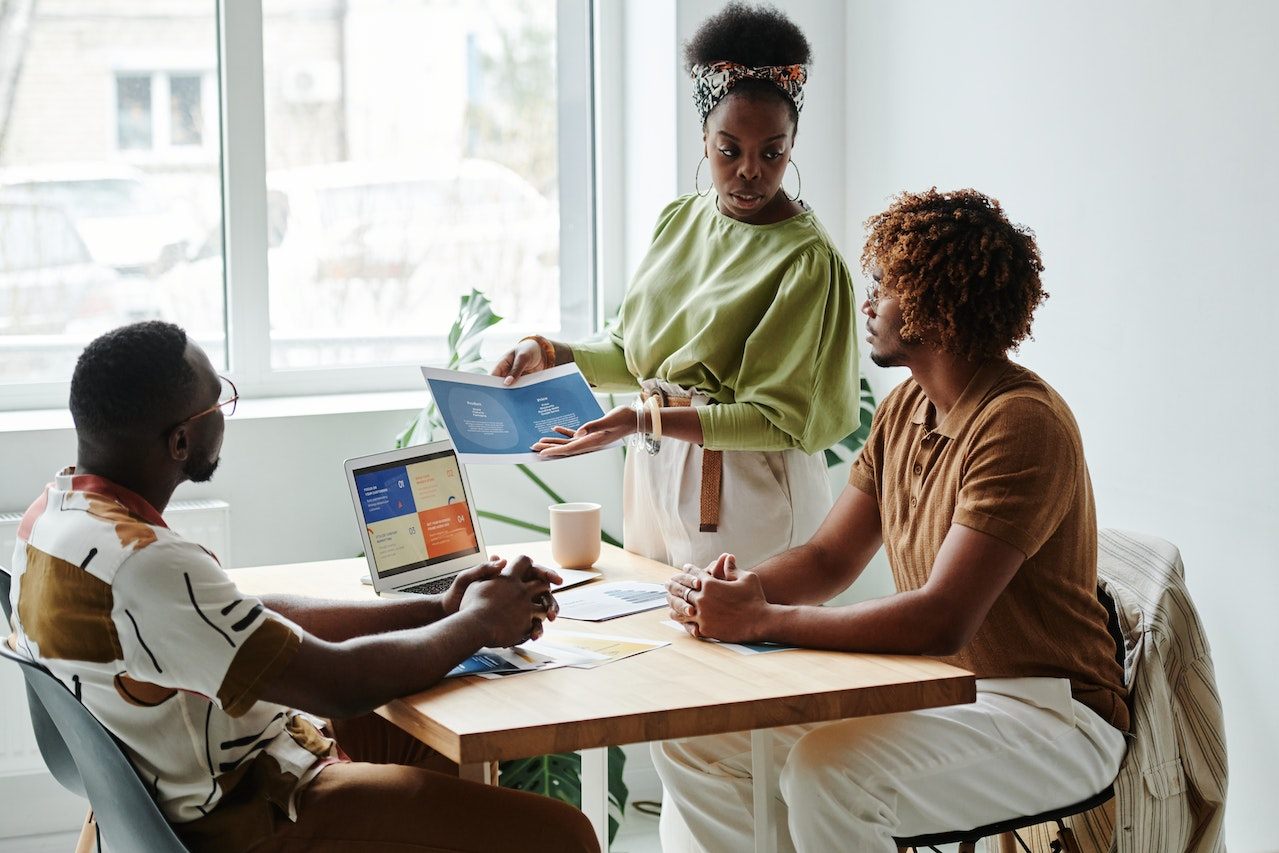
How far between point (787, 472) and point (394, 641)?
941 mm

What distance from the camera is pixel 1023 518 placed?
1703 mm

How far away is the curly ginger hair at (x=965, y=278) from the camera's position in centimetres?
184

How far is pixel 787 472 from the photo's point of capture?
2287 mm

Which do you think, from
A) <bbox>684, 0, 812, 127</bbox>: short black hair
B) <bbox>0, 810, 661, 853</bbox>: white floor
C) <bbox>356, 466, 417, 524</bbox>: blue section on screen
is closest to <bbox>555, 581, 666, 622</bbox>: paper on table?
<bbox>356, 466, 417, 524</bbox>: blue section on screen

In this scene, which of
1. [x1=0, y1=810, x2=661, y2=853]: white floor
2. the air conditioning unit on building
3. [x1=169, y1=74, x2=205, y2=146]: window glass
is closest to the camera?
[x1=0, y1=810, x2=661, y2=853]: white floor

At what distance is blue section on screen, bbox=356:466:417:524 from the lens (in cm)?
203

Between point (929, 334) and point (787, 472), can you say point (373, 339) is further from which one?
point (929, 334)

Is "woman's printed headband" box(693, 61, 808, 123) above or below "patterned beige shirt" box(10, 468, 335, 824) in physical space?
above

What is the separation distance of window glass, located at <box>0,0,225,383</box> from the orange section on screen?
1524mm

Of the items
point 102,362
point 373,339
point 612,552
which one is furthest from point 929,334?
point 373,339

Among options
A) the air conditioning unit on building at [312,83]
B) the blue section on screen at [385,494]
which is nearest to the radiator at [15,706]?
the blue section on screen at [385,494]

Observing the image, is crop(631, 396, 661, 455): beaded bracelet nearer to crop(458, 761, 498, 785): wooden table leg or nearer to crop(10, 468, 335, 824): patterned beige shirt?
crop(458, 761, 498, 785): wooden table leg

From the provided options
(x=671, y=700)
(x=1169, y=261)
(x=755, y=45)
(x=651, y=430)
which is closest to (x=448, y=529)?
(x=651, y=430)

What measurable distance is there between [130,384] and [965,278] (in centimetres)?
109
